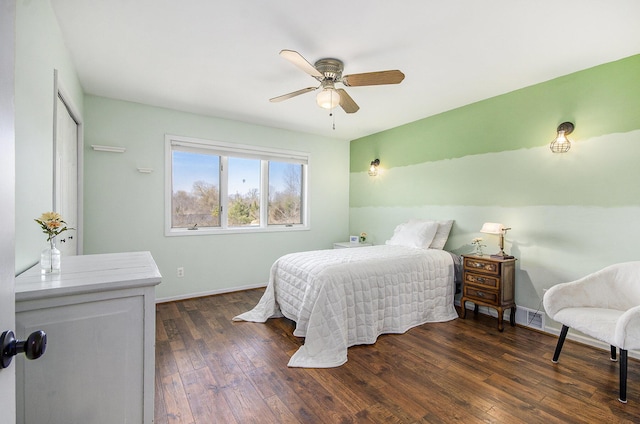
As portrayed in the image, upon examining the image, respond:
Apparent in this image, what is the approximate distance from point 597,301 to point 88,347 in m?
3.32

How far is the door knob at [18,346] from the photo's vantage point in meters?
0.59

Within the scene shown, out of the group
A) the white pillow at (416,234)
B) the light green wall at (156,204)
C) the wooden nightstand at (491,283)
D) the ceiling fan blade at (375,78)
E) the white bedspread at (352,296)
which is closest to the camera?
the ceiling fan blade at (375,78)

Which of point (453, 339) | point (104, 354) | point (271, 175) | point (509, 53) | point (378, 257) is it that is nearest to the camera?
point (104, 354)

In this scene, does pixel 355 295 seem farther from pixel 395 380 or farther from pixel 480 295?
pixel 480 295

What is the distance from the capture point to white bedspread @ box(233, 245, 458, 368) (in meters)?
2.44

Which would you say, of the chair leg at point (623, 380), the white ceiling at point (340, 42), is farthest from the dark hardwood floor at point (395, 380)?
the white ceiling at point (340, 42)

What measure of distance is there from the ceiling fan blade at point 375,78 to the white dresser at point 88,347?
1.96 m

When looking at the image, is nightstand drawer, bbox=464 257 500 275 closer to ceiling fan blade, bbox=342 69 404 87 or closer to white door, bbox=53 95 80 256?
ceiling fan blade, bbox=342 69 404 87

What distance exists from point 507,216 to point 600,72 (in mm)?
1488

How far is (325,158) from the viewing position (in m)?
5.14

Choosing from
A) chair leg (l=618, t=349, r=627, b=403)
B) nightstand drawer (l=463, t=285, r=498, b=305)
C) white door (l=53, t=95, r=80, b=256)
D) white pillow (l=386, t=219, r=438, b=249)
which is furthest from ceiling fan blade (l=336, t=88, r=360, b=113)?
chair leg (l=618, t=349, r=627, b=403)

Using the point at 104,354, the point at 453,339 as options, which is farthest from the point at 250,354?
→ the point at 453,339

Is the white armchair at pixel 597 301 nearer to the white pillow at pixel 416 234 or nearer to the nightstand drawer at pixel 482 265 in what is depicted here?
the nightstand drawer at pixel 482 265

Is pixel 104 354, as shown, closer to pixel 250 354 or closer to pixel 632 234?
pixel 250 354
